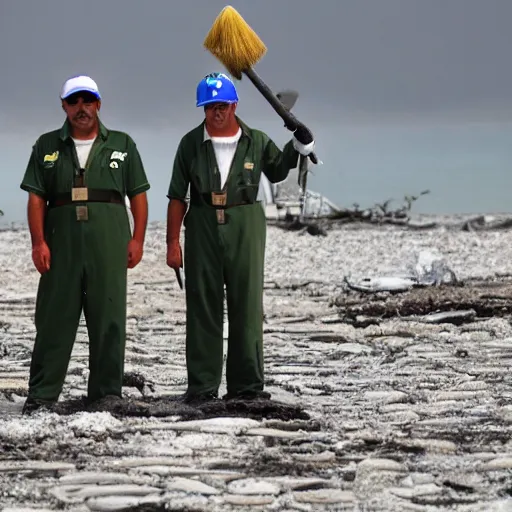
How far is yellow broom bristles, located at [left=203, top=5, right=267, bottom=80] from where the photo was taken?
7.61m

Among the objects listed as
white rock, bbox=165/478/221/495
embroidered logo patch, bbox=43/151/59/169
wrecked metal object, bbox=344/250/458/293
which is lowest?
white rock, bbox=165/478/221/495

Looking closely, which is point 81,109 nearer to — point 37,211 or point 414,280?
point 37,211

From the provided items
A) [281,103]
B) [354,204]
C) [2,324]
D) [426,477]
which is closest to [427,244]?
[354,204]

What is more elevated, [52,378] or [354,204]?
[354,204]

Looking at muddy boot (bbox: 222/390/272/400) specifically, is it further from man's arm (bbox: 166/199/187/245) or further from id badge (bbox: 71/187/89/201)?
id badge (bbox: 71/187/89/201)

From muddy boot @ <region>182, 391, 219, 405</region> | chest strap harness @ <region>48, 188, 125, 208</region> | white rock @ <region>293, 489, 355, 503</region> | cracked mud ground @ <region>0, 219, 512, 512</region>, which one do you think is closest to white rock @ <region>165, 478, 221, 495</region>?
cracked mud ground @ <region>0, 219, 512, 512</region>

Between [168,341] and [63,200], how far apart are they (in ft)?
15.4

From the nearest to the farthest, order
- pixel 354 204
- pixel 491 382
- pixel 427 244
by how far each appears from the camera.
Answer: pixel 491 382 < pixel 427 244 < pixel 354 204

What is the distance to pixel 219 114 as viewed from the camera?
302 inches

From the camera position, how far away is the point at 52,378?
766 centimetres

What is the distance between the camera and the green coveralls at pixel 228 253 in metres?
7.64

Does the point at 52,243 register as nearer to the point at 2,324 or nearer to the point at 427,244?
the point at 2,324

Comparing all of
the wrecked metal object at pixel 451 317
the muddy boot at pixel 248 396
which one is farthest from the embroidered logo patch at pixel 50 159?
the wrecked metal object at pixel 451 317

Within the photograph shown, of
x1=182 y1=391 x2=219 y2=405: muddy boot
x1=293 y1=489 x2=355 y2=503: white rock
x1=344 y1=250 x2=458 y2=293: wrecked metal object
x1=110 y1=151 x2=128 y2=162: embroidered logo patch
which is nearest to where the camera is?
x1=293 y1=489 x2=355 y2=503: white rock
